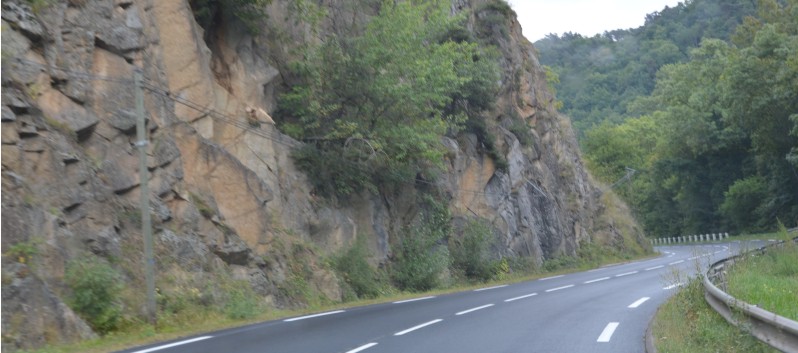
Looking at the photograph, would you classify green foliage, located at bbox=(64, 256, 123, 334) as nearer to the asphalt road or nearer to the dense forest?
the asphalt road

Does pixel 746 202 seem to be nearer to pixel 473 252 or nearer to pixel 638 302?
pixel 473 252

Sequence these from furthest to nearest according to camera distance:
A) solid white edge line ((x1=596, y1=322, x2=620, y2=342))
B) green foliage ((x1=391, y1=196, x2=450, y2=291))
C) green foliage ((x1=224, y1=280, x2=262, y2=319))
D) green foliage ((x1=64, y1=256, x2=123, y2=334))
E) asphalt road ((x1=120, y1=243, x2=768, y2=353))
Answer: green foliage ((x1=391, y1=196, x2=450, y2=291)), green foliage ((x1=224, y1=280, x2=262, y2=319)), green foliage ((x1=64, y1=256, x2=123, y2=334)), solid white edge line ((x1=596, y1=322, x2=620, y2=342)), asphalt road ((x1=120, y1=243, x2=768, y2=353))

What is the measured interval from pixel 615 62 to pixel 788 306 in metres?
138

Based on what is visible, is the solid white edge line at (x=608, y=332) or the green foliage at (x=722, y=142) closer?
the solid white edge line at (x=608, y=332)

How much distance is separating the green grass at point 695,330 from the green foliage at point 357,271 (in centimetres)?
1185

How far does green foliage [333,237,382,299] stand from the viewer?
27.0 meters

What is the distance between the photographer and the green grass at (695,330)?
990cm

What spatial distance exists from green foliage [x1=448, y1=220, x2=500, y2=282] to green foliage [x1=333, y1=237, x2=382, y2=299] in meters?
7.59

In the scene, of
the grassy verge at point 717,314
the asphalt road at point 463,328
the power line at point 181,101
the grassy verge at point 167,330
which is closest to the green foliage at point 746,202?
the power line at point 181,101

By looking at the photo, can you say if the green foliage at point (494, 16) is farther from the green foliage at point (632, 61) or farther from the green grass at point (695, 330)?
the green foliage at point (632, 61)

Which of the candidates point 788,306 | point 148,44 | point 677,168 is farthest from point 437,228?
point 677,168

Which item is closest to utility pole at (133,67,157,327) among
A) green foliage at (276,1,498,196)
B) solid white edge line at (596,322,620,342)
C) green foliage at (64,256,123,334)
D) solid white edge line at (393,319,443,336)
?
green foliage at (64,256,123,334)

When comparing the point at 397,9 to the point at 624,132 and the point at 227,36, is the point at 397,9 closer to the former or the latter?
the point at 227,36

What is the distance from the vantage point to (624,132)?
10362 cm
